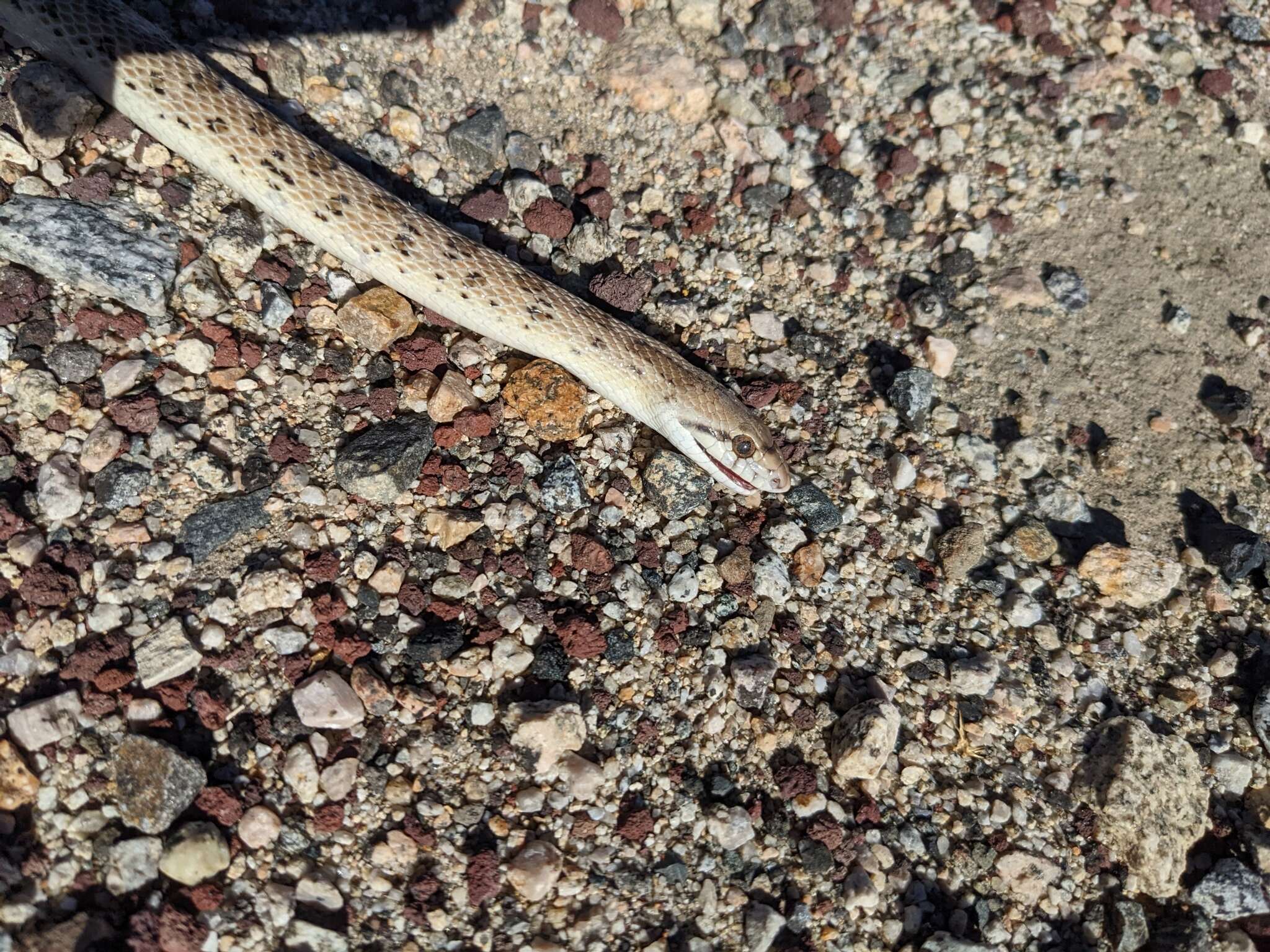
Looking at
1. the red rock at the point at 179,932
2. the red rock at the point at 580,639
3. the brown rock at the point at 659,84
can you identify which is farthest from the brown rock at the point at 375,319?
→ the red rock at the point at 179,932

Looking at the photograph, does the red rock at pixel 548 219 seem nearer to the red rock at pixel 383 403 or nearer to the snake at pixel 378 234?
the snake at pixel 378 234

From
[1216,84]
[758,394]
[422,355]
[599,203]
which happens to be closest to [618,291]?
[599,203]

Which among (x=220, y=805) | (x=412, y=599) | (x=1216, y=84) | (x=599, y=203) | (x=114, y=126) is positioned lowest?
(x=220, y=805)

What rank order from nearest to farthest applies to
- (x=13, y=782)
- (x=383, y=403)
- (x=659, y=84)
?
(x=13, y=782)
(x=383, y=403)
(x=659, y=84)

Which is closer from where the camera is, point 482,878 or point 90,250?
point 482,878

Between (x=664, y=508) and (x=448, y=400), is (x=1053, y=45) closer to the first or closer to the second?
(x=664, y=508)

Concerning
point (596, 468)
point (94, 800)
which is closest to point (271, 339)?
point (596, 468)

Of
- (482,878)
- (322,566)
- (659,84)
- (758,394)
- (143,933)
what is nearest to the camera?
(143,933)

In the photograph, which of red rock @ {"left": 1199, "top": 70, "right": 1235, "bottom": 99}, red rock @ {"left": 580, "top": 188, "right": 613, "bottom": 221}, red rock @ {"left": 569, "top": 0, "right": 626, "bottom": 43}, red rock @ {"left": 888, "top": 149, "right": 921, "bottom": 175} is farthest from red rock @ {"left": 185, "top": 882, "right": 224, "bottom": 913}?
red rock @ {"left": 1199, "top": 70, "right": 1235, "bottom": 99}
